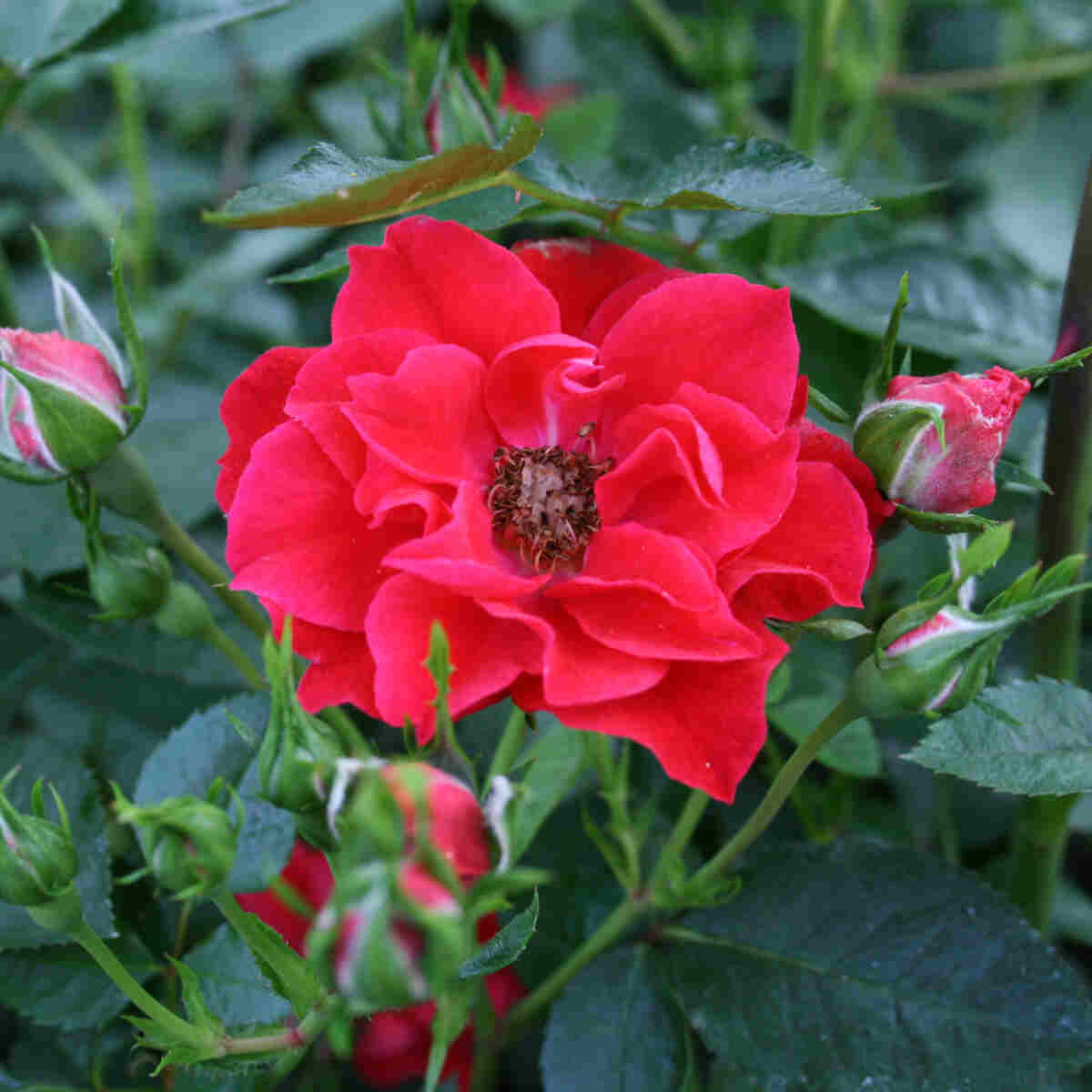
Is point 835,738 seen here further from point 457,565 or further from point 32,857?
point 32,857

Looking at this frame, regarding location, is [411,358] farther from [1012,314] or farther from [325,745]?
[1012,314]

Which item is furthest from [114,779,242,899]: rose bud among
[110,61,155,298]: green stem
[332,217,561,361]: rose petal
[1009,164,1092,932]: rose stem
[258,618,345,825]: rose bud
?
[110,61,155,298]: green stem

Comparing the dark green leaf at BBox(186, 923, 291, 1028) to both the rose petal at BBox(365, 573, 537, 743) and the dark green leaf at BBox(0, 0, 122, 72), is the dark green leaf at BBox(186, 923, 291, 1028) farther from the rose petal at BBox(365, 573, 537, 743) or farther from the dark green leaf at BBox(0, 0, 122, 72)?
the dark green leaf at BBox(0, 0, 122, 72)

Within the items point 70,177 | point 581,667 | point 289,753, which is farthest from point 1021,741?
point 70,177

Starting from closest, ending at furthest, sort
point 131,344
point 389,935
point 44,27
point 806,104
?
1. point 389,935
2. point 131,344
3. point 44,27
4. point 806,104

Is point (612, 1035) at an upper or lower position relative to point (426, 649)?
lower

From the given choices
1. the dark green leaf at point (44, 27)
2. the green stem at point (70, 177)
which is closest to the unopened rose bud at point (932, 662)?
the dark green leaf at point (44, 27)
